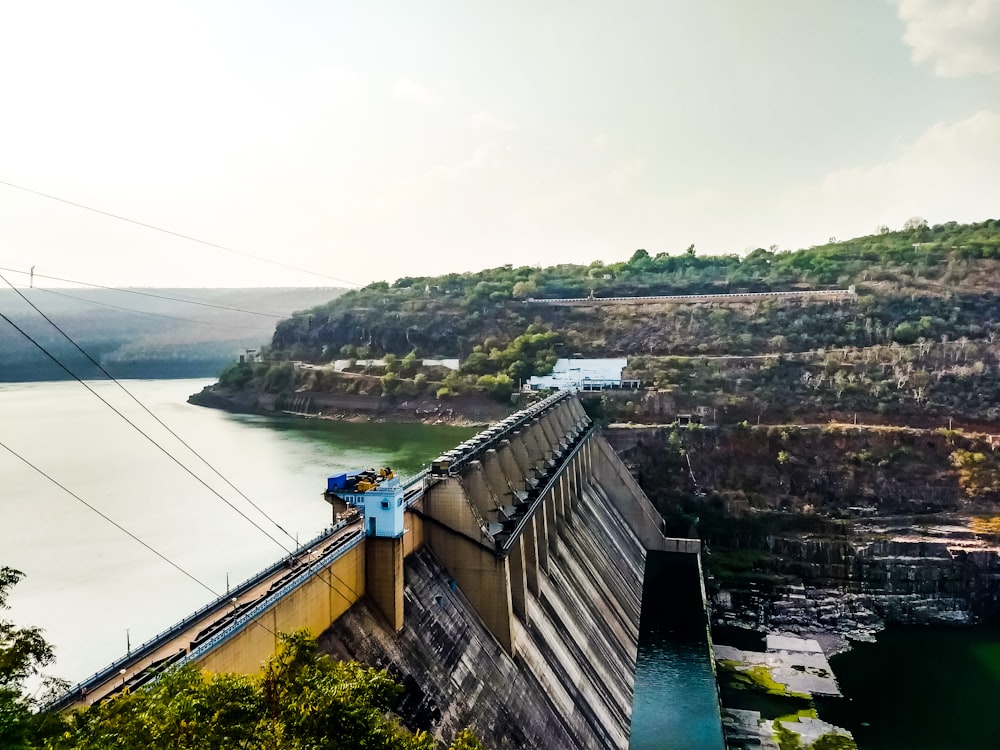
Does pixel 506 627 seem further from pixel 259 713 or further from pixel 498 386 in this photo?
pixel 498 386

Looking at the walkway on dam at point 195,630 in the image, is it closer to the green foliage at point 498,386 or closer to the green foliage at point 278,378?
the green foliage at point 498,386

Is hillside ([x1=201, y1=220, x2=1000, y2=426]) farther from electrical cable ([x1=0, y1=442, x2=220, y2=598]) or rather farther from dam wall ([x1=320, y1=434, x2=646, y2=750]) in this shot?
electrical cable ([x1=0, y1=442, x2=220, y2=598])

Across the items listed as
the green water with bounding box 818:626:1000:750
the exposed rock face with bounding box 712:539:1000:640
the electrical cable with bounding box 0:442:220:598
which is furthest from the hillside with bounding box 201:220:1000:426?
the electrical cable with bounding box 0:442:220:598

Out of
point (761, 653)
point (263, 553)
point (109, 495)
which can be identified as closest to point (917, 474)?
point (761, 653)

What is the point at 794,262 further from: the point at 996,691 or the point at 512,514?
the point at 512,514

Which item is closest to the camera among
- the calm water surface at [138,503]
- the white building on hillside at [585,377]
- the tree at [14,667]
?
the tree at [14,667]

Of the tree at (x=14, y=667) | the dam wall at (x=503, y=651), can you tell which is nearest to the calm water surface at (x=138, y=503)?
the dam wall at (x=503, y=651)

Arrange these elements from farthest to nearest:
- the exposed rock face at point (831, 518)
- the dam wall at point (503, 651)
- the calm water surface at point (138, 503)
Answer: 1. the exposed rock face at point (831, 518)
2. the calm water surface at point (138, 503)
3. the dam wall at point (503, 651)
